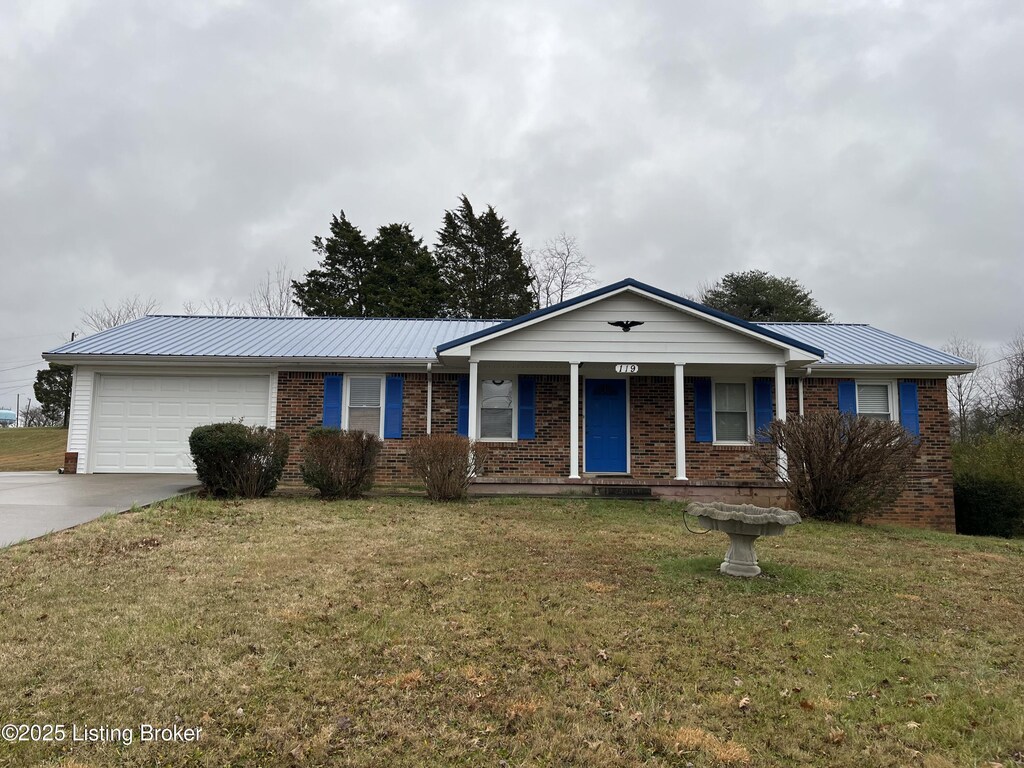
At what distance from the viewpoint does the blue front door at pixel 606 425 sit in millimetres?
13633

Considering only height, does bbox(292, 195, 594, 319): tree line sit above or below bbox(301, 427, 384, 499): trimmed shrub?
above

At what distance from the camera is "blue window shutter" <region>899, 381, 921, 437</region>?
1366cm

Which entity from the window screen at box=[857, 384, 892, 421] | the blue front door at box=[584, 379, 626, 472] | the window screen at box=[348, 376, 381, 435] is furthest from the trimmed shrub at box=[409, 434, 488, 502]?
the window screen at box=[857, 384, 892, 421]

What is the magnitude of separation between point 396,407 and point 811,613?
1010 cm

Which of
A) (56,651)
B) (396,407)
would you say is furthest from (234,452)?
(56,651)

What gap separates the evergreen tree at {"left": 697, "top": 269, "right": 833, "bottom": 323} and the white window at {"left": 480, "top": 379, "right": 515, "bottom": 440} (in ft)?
70.8

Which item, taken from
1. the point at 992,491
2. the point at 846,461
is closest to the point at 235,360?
the point at 846,461

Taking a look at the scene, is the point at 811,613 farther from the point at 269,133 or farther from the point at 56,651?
the point at 269,133

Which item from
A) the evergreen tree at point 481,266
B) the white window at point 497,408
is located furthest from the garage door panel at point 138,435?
the evergreen tree at point 481,266

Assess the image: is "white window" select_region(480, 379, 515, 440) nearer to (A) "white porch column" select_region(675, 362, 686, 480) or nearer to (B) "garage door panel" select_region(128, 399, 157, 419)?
(A) "white porch column" select_region(675, 362, 686, 480)

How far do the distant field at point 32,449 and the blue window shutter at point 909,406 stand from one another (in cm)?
2166

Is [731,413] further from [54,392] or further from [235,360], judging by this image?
[54,392]

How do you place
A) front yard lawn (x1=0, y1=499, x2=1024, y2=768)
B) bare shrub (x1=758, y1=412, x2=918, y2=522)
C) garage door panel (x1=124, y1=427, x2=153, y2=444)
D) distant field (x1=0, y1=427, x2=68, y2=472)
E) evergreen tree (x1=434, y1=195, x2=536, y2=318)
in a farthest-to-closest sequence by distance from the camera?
evergreen tree (x1=434, y1=195, x2=536, y2=318) → distant field (x1=0, y1=427, x2=68, y2=472) → garage door panel (x1=124, y1=427, x2=153, y2=444) → bare shrub (x1=758, y1=412, x2=918, y2=522) → front yard lawn (x1=0, y1=499, x2=1024, y2=768)

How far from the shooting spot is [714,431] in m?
13.7
